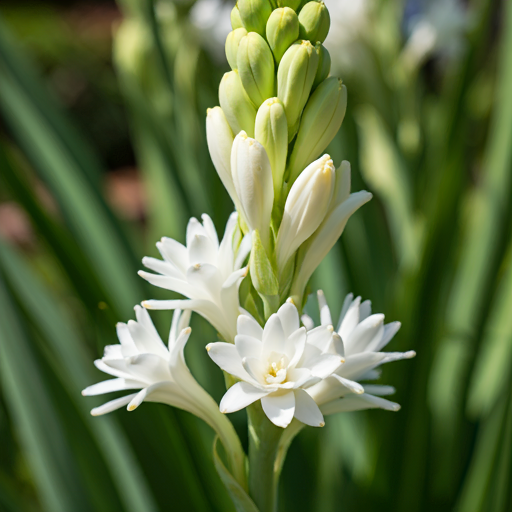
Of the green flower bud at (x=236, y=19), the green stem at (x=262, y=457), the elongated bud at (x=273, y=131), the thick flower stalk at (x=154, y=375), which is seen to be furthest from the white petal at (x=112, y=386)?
the green flower bud at (x=236, y=19)

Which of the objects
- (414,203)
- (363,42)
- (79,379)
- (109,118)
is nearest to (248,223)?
(79,379)

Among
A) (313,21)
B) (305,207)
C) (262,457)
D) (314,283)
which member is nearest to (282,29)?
(313,21)

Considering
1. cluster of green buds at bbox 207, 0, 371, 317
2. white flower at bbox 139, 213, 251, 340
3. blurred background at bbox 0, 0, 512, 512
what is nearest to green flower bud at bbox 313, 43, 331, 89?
cluster of green buds at bbox 207, 0, 371, 317

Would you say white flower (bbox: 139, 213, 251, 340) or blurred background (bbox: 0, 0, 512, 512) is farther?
blurred background (bbox: 0, 0, 512, 512)

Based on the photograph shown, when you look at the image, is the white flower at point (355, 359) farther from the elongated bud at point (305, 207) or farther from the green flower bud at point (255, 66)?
the green flower bud at point (255, 66)

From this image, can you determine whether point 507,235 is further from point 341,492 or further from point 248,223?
point 248,223

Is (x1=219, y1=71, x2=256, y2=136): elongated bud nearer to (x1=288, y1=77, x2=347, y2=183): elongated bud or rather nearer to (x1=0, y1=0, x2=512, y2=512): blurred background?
(x1=288, y1=77, x2=347, y2=183): elongated bud
